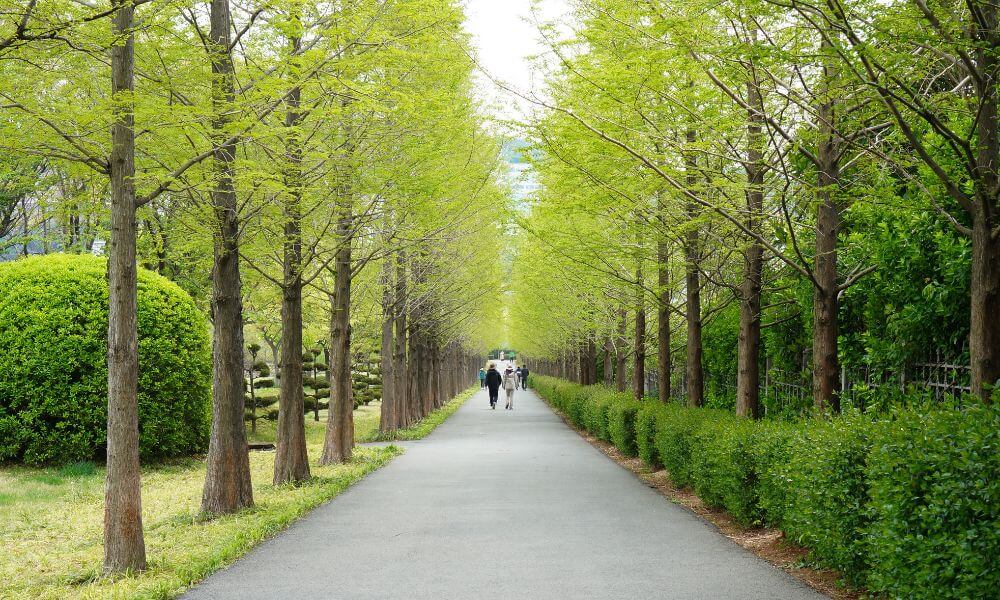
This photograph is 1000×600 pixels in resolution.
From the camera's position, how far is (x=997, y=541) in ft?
12.5

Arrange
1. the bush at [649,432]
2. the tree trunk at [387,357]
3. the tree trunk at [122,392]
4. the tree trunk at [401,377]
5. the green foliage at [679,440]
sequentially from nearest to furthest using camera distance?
the tree trunk at [122,392] < the green foliage at [679,440] < the bush at [649,432] < the tree trunk at [387,357] < the tree trunk at [401,377]

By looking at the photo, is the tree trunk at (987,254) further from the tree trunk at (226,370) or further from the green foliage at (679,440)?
the tree trunk at (226,370)

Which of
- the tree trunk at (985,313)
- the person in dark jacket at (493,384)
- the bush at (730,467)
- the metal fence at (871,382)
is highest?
the tree trunk at (985,313)

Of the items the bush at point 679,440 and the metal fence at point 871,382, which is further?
the bush at point 679,440

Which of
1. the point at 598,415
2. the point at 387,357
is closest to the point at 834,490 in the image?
the point at 598,415

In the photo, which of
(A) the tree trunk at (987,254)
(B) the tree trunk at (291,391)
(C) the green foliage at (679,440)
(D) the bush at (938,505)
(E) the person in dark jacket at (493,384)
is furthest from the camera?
(E) the person in dark jacket at (493,384)

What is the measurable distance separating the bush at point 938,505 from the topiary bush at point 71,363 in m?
12.0

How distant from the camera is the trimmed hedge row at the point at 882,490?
156 inches

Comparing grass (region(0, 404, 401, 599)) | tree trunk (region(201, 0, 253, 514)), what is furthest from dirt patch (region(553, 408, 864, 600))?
tree trunk (region(201, 0, 253, 514))

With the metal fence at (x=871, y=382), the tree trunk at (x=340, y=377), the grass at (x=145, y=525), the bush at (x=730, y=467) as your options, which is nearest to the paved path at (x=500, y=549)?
the grass at (x=145, y=525)

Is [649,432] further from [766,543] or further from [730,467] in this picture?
[766,543]

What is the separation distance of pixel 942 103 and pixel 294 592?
619 centimetres

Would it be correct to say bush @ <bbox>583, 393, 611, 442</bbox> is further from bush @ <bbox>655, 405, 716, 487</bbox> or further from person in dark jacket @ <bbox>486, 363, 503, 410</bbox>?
person in dark jacket @ <bbox>486, 363, 503, 410</bbox>

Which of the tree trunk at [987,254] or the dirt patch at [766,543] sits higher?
the tree trunk at [987,254]
